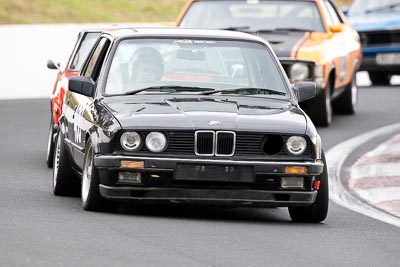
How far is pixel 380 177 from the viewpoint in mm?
13211

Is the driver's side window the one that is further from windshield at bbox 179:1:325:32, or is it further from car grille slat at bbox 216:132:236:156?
windshield at bbox 179:1:325:32

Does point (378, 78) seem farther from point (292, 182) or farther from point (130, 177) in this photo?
point (130, 177)

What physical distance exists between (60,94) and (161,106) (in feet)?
11.6

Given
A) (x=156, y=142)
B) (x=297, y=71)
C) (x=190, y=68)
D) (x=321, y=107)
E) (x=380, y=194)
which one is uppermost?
(x=190, y=68)

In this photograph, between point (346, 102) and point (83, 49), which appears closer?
point (83, 49)

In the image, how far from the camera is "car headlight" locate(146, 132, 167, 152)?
959 cm

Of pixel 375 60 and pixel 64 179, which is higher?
pixel 64 179

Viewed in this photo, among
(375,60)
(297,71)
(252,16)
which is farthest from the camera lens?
(375,60)

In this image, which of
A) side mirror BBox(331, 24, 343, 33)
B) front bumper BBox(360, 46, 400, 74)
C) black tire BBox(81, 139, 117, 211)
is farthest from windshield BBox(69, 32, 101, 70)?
front bumper BBox(360, 46, 400, 74)

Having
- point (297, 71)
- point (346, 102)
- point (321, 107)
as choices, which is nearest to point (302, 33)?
point (297, 71)

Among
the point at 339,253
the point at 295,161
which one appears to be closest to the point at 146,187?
the point at 295,161

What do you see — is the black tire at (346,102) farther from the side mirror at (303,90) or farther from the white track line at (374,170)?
the side mirror at (303,90)

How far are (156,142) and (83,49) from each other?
463 centimetres

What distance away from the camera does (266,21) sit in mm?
18219
